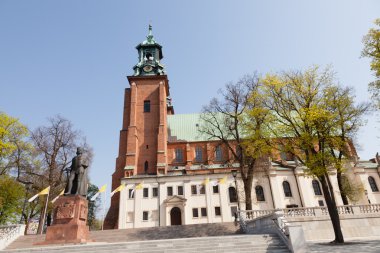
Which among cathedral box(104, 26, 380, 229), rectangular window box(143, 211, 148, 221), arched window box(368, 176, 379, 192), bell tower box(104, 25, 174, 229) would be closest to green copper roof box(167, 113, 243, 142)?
cathedral box(104, 26, 380, 229)

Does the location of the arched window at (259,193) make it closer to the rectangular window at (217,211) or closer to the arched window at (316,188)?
the rectangular window at (217,211)

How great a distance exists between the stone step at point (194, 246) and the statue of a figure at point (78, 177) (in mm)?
3198

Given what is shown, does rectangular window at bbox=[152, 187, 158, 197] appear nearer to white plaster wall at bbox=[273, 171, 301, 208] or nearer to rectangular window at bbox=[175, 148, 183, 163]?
rectangular window at bbox=[175, 148, 183, 163]

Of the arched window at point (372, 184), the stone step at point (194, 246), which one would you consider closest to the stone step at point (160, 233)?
the stone step at point (194, 246)

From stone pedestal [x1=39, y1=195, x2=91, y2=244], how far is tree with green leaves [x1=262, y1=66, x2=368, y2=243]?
12.7 m

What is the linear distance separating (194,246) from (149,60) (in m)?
39.9

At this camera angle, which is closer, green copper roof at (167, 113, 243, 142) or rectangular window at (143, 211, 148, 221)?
rectangular window at (143, 211, 148, 221)

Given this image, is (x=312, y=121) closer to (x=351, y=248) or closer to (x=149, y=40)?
(x=351, y=248)

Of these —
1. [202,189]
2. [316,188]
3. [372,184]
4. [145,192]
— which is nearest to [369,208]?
[316,188]

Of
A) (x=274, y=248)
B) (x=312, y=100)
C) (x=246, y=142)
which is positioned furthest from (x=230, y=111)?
(x=274, y=248)

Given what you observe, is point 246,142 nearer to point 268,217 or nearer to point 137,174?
point 268,217

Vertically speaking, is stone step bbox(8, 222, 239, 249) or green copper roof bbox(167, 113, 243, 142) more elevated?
green copper roof bbox(167, 113, 243, 142)

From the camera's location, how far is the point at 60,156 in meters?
28.2

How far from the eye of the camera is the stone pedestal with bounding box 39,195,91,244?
11906mm
